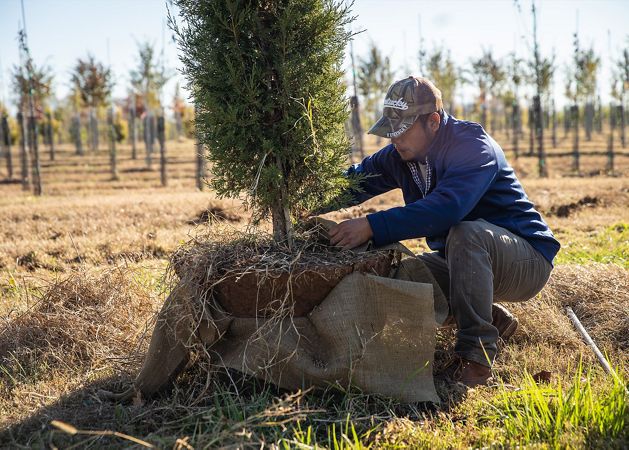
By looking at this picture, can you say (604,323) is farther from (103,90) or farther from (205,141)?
(103,90)

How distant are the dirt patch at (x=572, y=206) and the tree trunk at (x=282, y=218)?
28.2 feet

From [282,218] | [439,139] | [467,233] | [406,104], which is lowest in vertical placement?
[467,233]

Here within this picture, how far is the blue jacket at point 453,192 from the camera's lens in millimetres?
3188

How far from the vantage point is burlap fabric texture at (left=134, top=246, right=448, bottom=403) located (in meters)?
3.02

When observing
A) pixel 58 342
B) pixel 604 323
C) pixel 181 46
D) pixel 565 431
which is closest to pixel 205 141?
pixel 181 46

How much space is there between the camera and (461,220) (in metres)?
3.51

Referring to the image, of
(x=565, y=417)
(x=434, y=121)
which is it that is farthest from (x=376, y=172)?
(x=565, y=417)

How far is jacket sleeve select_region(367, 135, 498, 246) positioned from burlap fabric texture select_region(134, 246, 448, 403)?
30 cm

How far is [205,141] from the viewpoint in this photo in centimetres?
324

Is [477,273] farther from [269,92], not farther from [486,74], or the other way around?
[486,74]

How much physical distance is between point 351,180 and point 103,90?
26.4 m

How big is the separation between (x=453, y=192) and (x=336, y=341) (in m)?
1.05

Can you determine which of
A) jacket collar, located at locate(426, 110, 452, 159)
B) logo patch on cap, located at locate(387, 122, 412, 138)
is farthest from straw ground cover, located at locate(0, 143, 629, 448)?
jacket collar, located at locate(426, 110, 452, 159)

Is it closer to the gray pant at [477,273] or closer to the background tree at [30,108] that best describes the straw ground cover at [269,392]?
the gray pant at [477,273]
